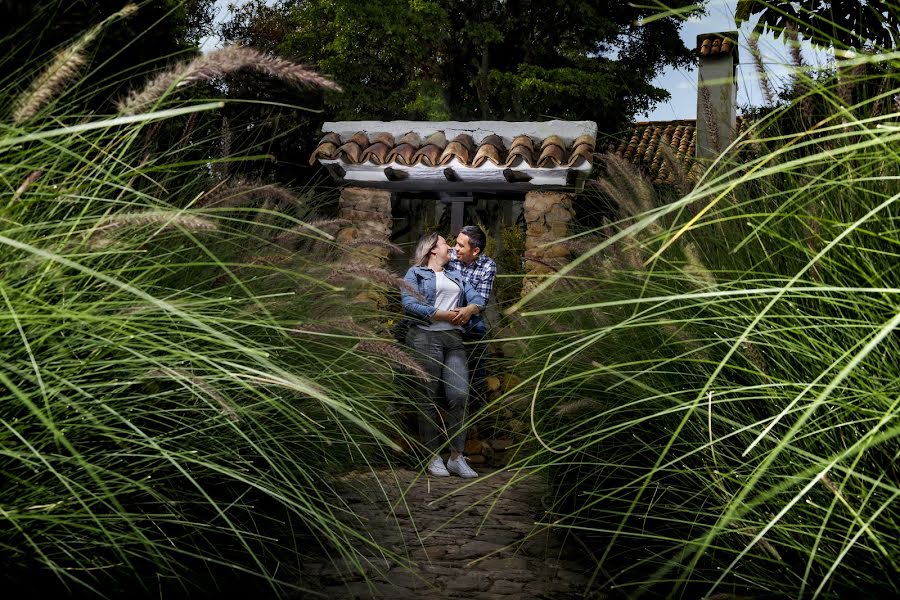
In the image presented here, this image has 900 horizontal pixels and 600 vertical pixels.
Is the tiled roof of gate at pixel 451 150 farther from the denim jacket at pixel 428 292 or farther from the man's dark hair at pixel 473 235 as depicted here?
the denim jacket at pixel 428 292

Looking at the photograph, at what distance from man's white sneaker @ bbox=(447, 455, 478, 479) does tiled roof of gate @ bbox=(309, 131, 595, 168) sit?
3422mm

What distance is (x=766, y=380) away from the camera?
2.10 meters

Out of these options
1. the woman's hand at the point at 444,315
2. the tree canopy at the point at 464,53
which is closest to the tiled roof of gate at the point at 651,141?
the tree canopy at the point at 464,53

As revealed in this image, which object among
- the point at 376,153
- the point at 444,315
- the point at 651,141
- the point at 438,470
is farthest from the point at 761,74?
the point at 651,141

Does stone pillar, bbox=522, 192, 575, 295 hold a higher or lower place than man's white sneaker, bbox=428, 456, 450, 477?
higher

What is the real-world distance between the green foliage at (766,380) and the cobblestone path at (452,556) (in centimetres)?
24

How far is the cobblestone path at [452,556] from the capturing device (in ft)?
10.2

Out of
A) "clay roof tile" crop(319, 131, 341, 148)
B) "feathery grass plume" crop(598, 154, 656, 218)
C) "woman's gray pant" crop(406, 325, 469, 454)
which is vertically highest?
"feathery grass plume" crop(598, 154, 656, 218)

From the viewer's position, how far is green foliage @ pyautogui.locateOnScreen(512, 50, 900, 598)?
1475mm

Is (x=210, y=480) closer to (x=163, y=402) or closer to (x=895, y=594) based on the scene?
(x=163, y=402)

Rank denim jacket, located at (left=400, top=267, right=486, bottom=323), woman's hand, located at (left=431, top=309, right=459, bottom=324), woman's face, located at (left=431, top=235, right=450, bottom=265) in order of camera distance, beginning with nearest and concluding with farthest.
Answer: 1. denim jacket, located at (left=400, top=267, right=486, bottom=323)
2. woman's hand, located at (left=431, top=309, right=459, bottom=324)
3. woman's face, located at (left=431, top=235, right=450, bottom=265)

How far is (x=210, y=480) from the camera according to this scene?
107 inches

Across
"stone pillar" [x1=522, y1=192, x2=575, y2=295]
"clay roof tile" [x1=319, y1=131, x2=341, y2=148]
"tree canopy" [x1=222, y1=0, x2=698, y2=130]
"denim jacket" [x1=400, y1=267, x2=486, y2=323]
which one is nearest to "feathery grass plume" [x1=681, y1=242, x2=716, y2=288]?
"denim jacket" [x1=400, y1=267, x2=486, y2=323]

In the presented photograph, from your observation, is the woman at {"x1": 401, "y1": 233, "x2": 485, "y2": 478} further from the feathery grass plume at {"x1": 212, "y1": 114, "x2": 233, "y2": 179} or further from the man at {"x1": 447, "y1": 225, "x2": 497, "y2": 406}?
the feathery grass plume at {"x1": 212, "y1": 114, "x2": 233, "y2": 179}
